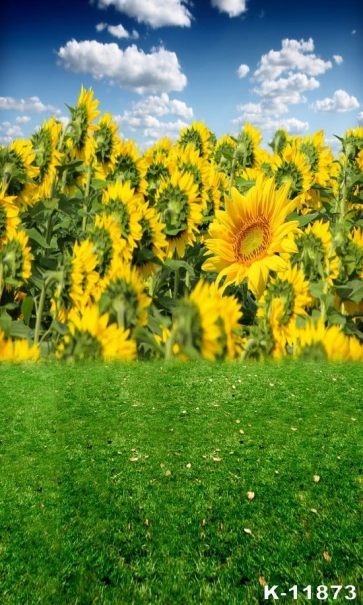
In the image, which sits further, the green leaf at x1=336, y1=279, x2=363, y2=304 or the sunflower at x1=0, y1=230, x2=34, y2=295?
the green leaf at x1=336, y1=279, x2=363, y2=304

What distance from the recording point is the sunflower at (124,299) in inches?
106

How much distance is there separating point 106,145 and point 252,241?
1.67m

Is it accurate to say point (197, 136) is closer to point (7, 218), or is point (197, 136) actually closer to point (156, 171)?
point (156, 171)

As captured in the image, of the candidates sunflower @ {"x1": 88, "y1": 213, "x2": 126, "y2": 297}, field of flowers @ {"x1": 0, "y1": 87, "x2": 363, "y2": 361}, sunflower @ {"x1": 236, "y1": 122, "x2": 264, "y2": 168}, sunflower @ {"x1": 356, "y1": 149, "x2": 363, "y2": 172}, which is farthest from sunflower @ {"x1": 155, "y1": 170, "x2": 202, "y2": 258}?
sunflower @ {"x1": 356, "y1": 149, "x2": 363, "y2": 172}

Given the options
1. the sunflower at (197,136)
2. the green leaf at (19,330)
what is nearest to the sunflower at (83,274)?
the green leaf at (19,330)

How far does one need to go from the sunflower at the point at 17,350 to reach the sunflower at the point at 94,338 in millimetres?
182

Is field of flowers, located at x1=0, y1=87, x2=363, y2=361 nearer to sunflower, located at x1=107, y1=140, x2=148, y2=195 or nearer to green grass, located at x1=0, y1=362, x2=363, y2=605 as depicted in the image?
sunflower, located at x1=107, y1=140, x2=148, y2=195

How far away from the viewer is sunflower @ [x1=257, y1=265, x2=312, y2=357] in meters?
2.90

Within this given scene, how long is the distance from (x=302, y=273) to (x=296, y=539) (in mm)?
1302

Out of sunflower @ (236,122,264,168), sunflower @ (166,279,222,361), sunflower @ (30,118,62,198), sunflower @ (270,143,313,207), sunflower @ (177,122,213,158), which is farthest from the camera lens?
sunflower @ (177,122,213,158)

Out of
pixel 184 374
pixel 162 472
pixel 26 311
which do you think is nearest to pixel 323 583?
pixel 162 472

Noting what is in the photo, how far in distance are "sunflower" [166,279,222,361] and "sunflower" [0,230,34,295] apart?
81cm

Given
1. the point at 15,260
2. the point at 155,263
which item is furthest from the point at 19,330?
the point at 155,263

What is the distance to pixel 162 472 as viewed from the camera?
8.18ft
